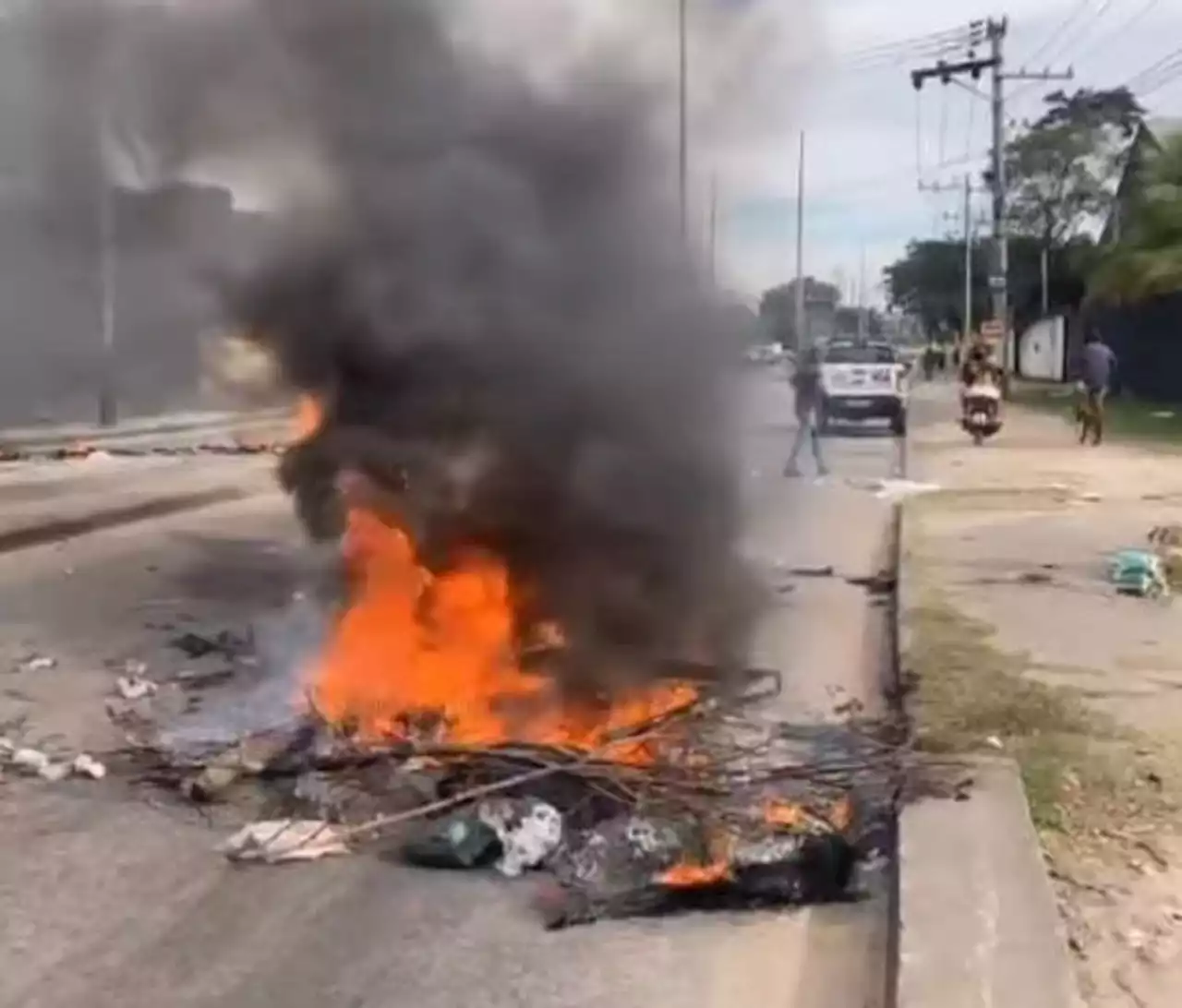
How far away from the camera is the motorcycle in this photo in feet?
85.9

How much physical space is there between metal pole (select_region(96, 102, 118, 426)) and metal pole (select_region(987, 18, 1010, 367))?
2005 cm

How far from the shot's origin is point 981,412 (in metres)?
26.3

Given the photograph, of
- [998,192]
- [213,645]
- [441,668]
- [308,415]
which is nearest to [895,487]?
[308,415]

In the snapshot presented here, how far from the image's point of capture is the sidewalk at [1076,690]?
4.55m

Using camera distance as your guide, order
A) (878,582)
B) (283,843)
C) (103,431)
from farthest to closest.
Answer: (103,431)
(878,582)
(283,843)

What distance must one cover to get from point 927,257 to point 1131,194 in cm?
5386

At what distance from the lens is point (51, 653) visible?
8.70 meters

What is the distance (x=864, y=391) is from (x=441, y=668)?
24.5 meters

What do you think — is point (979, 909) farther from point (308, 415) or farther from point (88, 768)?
point (308, 415)

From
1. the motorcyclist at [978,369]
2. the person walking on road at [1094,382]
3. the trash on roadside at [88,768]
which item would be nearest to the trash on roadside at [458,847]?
the trash on roadside at [88,768]

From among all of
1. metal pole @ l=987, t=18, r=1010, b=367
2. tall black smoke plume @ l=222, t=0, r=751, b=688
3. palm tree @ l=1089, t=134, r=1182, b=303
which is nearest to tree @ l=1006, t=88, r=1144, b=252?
metal pole @ l=987, t=18, r=1010, b=367

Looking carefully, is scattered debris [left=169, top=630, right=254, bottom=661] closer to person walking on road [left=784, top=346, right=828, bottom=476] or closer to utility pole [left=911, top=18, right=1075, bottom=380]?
person walking on road [left=784, top=346, right=828, bottom=476]

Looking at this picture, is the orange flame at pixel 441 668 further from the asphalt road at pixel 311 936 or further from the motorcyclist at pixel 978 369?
the motorcyclist at pixel 978 369

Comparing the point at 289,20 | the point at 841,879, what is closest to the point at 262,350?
the point at 289,20
